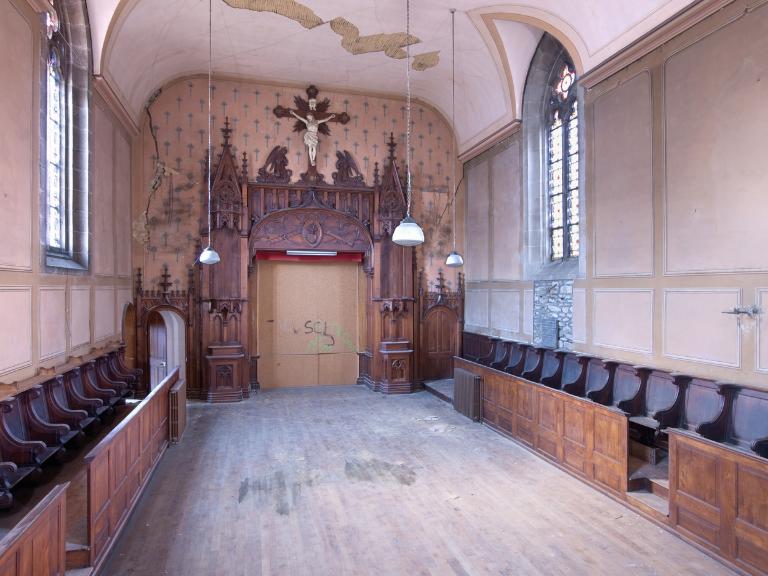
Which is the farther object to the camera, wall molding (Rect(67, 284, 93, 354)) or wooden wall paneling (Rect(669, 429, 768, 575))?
wall molding (Rect(67, 284, 93, 354))

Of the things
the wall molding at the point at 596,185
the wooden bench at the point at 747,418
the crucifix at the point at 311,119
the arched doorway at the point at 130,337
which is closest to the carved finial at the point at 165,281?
the arched doorway at the point at 130,337

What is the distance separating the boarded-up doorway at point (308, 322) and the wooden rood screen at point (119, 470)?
15.2 feet

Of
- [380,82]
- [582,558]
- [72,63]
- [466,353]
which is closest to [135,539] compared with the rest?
[582,558]

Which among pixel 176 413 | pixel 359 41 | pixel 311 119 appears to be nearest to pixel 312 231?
pixel 311 119

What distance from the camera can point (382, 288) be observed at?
10.4m

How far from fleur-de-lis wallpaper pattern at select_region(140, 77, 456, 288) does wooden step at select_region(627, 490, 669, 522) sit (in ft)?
21.9

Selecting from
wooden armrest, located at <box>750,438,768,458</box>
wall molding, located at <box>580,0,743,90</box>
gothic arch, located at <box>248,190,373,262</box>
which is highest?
wall molding, located at <box>580,0,743,90</box>

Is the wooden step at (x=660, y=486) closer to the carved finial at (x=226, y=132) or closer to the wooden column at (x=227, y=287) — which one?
the wooden column at (x=227, y=287)

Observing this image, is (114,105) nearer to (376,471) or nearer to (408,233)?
(408,233)

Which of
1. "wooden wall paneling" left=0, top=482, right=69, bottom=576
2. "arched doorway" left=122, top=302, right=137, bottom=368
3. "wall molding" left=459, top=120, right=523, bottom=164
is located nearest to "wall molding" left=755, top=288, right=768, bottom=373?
"wall molding" left=459, top=120, right=523, bottom=164

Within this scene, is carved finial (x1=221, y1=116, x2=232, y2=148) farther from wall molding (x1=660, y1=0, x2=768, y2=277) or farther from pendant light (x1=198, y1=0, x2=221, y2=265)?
wall molding (x1=660, y1=0, x2=768, y2=277)

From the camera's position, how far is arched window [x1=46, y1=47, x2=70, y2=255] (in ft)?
19.7

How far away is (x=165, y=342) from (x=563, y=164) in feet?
25.0

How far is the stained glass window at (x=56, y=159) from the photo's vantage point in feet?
19.7
